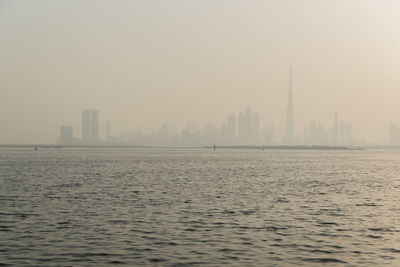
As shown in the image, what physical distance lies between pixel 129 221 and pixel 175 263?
43.3 feet

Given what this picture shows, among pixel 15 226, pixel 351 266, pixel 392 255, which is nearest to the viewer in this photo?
pixel 351 266

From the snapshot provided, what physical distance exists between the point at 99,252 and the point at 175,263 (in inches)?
190

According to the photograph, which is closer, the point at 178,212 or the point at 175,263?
the point at 175,263

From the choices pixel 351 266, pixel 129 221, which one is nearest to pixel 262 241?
pixel 351 266

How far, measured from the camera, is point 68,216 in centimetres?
3794

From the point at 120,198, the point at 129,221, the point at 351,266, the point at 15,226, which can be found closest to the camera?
the point at 351,266

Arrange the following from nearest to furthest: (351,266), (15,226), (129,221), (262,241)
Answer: (351,266) → (262,241) → (15,226) → (129,221)

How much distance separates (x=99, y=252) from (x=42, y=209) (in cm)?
1845

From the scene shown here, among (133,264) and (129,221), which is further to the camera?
(129,221)

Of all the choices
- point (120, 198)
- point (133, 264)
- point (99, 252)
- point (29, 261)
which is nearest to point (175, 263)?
point (133, 264)

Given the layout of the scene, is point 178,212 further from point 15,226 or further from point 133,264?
point 133,264

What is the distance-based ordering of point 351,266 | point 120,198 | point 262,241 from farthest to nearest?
point 120,198
point 262,241
point 351,266

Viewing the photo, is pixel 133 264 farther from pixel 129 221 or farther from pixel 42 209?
pixel 42 209

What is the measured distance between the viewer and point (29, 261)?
76.8ft
